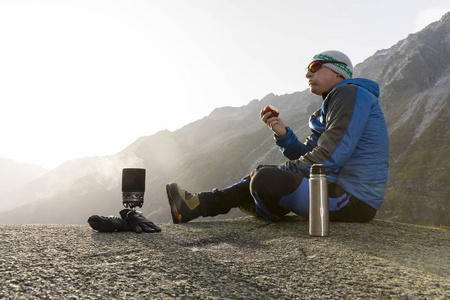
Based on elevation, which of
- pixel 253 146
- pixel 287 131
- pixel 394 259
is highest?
pixel 253 146

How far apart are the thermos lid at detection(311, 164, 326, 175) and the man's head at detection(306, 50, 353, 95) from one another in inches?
70.3

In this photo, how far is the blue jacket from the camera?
4.27 metres

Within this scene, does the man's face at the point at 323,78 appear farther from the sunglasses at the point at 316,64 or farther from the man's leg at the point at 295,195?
the man's leg at the point at 295,195

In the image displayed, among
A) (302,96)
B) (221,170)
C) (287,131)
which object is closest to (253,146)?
(221,170)

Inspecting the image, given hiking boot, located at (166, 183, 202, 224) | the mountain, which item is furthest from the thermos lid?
the mountain

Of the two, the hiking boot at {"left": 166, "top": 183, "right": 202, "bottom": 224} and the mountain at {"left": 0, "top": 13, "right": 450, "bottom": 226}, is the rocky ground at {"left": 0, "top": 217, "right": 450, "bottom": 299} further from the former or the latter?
the mountain at {"left": 0, "top": 13, "right": 450, "bottom": 226}

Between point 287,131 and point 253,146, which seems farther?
point 253,146

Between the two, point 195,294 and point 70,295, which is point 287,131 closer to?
point 195,294

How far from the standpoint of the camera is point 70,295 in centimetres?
205

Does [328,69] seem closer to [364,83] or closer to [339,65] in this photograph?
[339,65]

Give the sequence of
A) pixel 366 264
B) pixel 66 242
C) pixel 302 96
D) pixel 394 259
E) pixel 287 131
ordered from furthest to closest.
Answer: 1. pixel 302 96
2. pixel 287 131
3. pixel 66 242
4. pixel 394 259
5. pixel 366 264

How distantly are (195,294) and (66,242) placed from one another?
7.59 ft

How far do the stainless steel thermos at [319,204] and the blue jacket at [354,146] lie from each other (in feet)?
0.87

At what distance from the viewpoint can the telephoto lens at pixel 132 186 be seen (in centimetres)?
486
